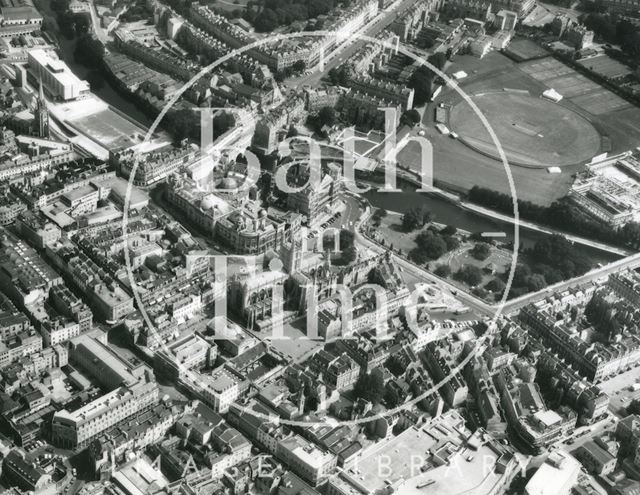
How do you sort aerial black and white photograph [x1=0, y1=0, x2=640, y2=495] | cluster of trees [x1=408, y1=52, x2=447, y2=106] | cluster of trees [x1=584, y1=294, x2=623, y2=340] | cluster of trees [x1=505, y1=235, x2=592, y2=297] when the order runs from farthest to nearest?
cluster of trees [x1=408, y1=52, x2=447, y2=106], cluster of trees [x1=505, y1=235, x2=592, y2=297], cluster of trees [x1=584, y1=294, x2=623, y2=340], aerial black and white photograph [x1=0, y1=0, x2=640, y2=495]

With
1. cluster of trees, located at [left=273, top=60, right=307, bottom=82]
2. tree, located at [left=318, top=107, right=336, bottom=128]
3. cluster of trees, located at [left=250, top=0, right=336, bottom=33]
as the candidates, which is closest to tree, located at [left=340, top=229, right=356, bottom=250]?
tree, located at [left=318, top=107, right=336, bottom=128]

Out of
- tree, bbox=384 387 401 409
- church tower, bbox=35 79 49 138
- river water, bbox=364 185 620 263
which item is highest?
church tower, bbox=35 79 49 138

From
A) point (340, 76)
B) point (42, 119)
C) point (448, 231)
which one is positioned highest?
point (42, 119)

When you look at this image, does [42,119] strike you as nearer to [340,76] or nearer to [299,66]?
[299,66]

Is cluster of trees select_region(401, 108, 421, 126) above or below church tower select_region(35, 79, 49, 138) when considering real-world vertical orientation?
below

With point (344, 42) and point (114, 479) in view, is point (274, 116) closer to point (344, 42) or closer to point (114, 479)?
point (344, 42)

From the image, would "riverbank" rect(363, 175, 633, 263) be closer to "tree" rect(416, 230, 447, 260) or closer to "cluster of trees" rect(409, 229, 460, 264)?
"cluster of trees" rect(409, 229, 460, 264)

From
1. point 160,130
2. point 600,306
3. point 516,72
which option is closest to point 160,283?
point 160,130

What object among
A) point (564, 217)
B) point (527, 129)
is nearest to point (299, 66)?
point (527, 129)
